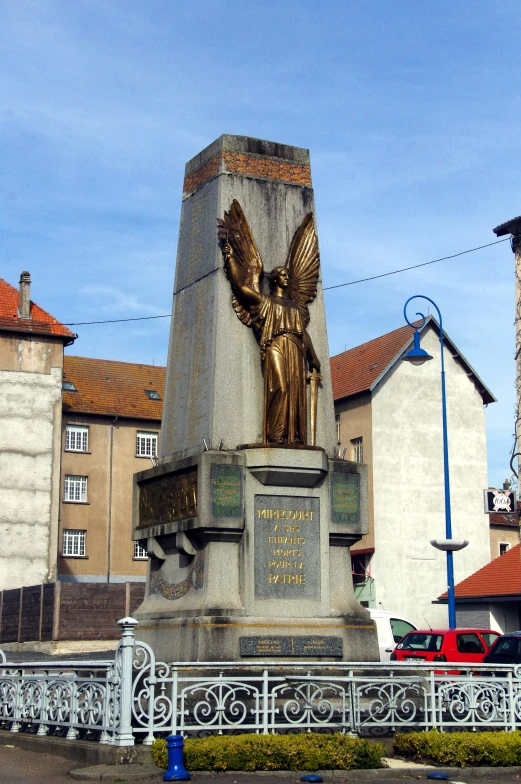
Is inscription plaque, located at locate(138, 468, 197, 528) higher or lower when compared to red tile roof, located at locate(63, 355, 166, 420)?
lower

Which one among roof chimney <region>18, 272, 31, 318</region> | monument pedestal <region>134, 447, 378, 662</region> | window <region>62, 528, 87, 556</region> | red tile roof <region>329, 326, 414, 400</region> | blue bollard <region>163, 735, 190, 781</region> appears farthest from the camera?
window <region>62, 528, 87, 556</region>

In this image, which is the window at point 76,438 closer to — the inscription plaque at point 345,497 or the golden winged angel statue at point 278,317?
the golden winged angel statue at point 278,317

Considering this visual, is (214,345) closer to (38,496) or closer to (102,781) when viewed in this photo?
(102,781)

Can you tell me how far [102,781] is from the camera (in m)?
9.87

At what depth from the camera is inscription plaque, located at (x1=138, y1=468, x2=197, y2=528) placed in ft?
45.2

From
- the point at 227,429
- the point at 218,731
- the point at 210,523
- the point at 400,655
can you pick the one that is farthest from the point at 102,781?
the point at 400,655

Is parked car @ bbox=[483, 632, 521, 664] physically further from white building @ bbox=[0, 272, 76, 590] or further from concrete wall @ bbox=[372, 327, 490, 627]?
white building @ bbox=[0, 272, 76, 590]

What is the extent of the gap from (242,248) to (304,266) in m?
0.98

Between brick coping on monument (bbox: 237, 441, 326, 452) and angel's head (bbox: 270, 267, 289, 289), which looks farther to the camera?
angel's head (bbox: 270, 267, 289, 289)

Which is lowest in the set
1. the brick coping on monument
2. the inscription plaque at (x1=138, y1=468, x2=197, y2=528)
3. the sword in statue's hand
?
the inscription plaque at (x1=138, y1=468, x2=197, y2=528)

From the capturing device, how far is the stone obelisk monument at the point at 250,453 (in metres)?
13.5

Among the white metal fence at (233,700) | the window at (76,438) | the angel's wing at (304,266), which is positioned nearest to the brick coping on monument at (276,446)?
the angel's wing at (304,266)

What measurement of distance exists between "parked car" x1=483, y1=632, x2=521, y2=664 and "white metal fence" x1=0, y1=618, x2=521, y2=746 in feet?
23.2

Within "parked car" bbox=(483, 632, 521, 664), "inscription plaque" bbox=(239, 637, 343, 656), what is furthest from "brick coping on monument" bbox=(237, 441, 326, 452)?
"parked car" bbox=(483, 632, 521, 664)
